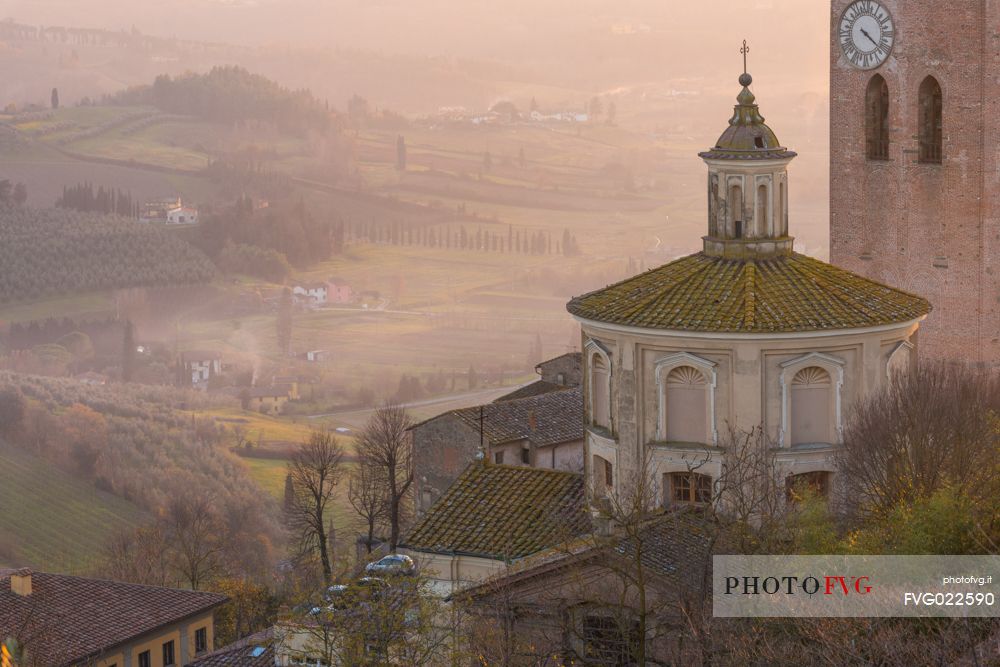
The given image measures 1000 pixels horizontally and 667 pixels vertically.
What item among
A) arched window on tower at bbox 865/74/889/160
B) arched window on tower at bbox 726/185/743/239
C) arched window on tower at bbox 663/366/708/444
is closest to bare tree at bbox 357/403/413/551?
arched window on tower at bbox 865/74/889/160

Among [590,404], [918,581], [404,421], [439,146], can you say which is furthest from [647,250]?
[918,581]

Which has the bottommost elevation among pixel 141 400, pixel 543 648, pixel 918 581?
pixel 141 400

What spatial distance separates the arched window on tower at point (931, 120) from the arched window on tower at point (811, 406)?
17679 mm

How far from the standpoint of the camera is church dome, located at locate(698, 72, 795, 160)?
125ft

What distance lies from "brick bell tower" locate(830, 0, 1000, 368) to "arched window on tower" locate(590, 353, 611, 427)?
1609 centimetres

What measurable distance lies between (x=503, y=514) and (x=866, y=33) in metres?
20.9

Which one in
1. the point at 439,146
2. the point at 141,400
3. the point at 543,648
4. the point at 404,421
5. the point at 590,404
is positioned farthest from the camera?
the point at 439,146

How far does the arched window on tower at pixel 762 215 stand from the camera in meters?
38.2

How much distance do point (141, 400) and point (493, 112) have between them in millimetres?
49128

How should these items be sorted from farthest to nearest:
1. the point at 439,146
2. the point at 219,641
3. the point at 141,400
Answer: the point at 439,146, the point at 141,400, the point at 219,641

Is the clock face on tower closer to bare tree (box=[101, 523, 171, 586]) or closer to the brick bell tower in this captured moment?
the brick bell tower

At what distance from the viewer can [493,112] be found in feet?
520

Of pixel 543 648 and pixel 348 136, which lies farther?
pixel 348 136

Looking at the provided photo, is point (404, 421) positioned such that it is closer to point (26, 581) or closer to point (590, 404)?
point (26, 581)
